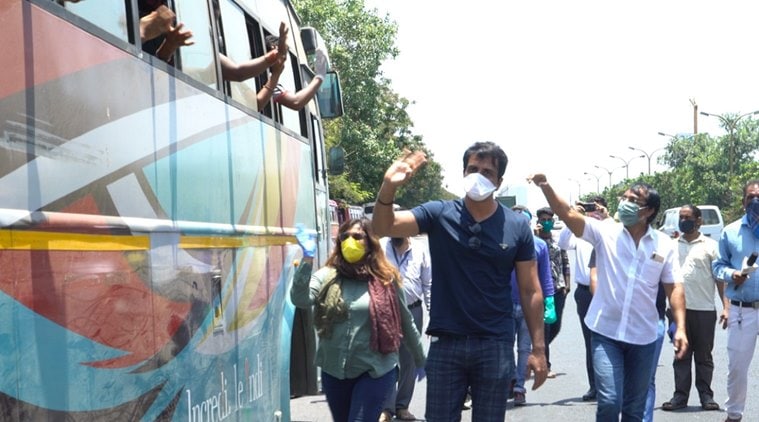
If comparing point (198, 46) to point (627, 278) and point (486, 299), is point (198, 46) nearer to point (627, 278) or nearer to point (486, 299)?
point (486, 299)

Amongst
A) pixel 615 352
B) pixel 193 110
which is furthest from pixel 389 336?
pixel 193 110

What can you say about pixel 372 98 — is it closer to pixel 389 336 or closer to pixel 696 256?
pixel 696 256

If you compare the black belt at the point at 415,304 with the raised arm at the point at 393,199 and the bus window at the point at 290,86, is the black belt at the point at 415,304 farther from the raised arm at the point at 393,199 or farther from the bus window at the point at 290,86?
the raised arm at the point at 393,199

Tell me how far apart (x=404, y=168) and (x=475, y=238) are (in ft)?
1.94

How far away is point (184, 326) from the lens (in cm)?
486

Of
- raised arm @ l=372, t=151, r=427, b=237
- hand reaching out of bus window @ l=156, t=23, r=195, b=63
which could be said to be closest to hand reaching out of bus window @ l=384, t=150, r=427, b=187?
raised arm @ l=372, t=151, r=427, b=237

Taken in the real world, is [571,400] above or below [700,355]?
below

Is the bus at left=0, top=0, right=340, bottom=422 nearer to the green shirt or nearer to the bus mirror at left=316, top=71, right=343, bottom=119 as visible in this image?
the green shirt

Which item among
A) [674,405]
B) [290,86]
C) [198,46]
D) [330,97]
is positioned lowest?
[674,405]

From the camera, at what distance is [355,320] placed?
648cm

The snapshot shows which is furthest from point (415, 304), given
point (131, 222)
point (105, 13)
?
point (105, 13)

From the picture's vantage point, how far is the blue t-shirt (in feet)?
17.8

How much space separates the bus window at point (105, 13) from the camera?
3.82 metres

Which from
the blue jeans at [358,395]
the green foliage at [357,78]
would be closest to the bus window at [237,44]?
the blue jeans at [358,395]
